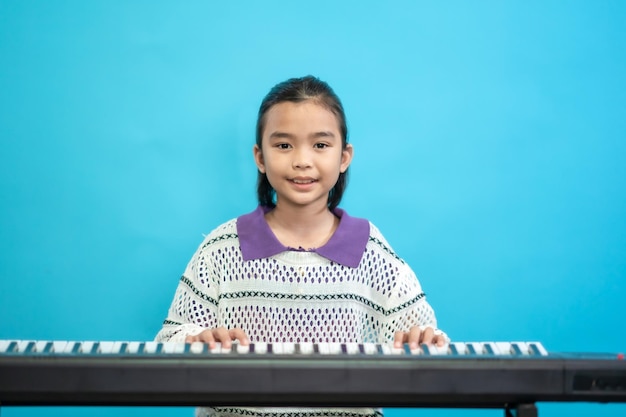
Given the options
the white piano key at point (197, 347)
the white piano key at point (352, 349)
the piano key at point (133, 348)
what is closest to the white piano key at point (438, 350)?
the white piano key at point (352, 349)

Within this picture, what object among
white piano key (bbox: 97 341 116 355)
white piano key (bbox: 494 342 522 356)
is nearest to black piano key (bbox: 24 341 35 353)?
white piano key (bbox: 97 341 116 355)

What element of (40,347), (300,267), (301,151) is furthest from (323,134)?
(40,347)

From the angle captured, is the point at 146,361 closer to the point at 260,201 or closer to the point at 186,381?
the point at 186,381

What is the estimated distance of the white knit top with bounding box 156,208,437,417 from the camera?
6.99 ft

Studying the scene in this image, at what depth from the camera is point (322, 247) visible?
7.06 ft

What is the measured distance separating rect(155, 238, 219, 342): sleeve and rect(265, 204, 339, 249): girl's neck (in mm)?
163

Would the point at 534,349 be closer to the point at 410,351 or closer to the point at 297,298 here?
the point at 410,351

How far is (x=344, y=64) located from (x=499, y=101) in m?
0.49

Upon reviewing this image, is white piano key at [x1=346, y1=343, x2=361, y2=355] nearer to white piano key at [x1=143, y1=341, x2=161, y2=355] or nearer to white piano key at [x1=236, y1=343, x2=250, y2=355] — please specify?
white piano key at [x1=236, y1=343, x2=250, y2=355]

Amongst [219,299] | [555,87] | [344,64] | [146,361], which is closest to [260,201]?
[219,299]

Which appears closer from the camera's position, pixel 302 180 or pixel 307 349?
pixel 307 349

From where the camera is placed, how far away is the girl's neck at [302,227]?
2180mm

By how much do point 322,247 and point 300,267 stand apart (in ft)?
0.20

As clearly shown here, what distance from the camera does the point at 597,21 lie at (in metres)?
3.16
